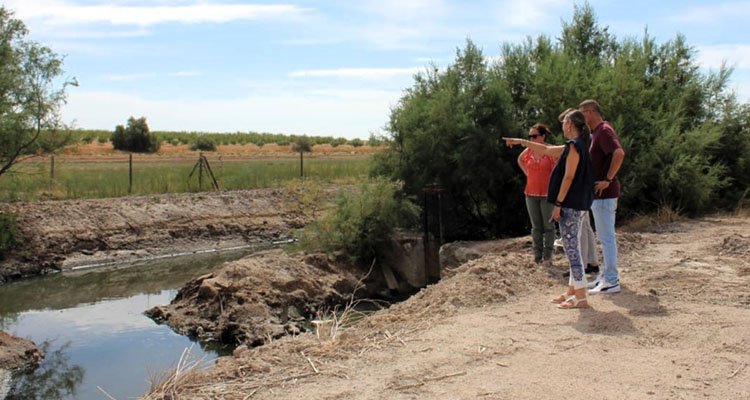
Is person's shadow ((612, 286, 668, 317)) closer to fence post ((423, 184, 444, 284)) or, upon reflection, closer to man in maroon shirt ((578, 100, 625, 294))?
man in maroon shirt ((578, 100, 625, 294))

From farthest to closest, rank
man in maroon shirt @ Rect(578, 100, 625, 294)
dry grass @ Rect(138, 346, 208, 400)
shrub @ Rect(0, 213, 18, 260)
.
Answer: shrub @ Rect(0, 213, 18, 260) < man in maroon shirt @ Rect(578, 100, 625, 294) < dry grass @ Rect(138, 346, 208, 400)

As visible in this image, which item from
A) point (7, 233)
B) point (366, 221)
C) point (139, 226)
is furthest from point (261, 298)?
point (139, 226)

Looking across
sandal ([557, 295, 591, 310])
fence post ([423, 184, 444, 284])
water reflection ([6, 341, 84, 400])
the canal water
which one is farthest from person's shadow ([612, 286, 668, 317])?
fence post ([423, 184, 444, 284])

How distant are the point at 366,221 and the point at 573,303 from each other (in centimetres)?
880

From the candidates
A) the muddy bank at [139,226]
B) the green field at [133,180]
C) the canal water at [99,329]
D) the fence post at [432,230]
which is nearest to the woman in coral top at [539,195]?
the canal water at [99,329]

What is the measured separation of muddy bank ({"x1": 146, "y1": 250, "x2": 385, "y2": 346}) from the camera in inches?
524

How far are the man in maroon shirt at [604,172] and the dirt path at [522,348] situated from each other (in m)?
0.67

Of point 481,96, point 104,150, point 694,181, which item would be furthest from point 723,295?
point 104,150

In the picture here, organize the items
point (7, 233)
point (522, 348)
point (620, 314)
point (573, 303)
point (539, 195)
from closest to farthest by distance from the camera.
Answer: point (522, 348), point (620, 314), point (573, 303), point (539, 195), point (7, 233)

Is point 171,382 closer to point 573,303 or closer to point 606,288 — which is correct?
point 573,303

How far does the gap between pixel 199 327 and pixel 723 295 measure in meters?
8.33

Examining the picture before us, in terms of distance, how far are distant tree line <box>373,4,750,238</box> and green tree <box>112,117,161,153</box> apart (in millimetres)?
48362

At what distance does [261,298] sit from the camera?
14.2 metres

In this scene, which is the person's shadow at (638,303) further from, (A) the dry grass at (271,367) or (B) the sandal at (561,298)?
(A) the dry grass at (271,367)
